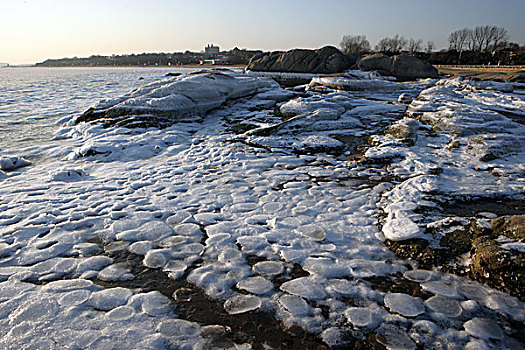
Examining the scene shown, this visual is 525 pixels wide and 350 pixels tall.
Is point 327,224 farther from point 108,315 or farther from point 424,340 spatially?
point 108,315

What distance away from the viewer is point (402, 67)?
80.9 ft

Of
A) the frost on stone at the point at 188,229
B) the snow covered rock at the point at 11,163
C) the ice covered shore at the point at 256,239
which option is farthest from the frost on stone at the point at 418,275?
the snow covered rock at the point at 11,163

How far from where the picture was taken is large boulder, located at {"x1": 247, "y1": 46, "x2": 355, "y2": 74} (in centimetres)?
3128

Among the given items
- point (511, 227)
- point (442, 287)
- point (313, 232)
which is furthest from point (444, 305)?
point (313, 232)

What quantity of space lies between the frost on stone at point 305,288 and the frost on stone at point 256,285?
104 millimetres

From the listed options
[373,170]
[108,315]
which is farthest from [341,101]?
[108,315]

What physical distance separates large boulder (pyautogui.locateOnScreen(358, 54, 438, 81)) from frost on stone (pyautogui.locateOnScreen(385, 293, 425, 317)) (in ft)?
83.0

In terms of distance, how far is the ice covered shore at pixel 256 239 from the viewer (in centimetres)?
172

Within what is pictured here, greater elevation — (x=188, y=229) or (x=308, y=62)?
(x=308, y=62)

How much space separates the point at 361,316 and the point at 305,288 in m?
0.39

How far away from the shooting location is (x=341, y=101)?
9172 millimetres

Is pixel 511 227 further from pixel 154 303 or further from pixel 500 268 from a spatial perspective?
pixel 154 303

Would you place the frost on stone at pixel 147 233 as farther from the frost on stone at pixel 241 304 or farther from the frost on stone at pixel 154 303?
the frost on stone at pixel 241 304

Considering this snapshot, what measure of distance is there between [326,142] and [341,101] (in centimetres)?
425
